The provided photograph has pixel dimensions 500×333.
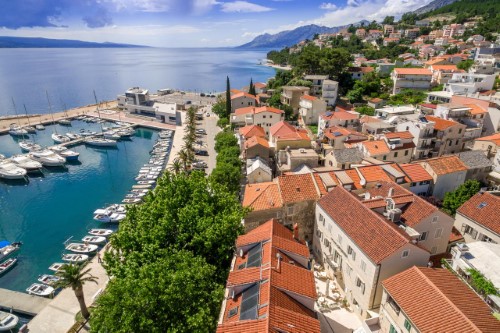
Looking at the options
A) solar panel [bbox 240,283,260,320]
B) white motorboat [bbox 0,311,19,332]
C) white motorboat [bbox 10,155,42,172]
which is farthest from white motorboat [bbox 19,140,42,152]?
solar panel [bbox 240,283,260,320]

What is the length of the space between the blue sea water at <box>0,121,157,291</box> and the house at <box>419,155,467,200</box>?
50.4 metres

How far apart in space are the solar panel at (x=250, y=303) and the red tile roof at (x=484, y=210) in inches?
1014

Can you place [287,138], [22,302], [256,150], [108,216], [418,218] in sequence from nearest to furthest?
[418,218] < [22,302] < [108,216] < [256,150] < [287,138]

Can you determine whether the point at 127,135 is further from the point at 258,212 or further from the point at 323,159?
the point at 258,212

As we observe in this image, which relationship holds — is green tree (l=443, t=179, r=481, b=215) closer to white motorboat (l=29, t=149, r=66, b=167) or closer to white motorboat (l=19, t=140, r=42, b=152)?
white motorboat (l=29, t=149, r=66, b=167)

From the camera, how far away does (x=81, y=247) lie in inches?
1699

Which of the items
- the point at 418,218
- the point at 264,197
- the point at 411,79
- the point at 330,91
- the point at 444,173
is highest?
the point at 411,79

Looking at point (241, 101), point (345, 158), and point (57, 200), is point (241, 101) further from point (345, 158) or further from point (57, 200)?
point (57, 200)

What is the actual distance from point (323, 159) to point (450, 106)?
2943cm

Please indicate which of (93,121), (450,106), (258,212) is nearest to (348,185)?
(258,212)

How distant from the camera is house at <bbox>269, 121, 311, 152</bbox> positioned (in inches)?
2186

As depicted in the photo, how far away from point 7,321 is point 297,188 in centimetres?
3313

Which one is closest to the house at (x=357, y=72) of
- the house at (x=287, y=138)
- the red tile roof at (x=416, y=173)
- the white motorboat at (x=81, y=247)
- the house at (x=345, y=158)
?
the house at (x=287, y=138)

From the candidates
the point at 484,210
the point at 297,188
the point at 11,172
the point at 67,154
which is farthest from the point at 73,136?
the point at 484,210
